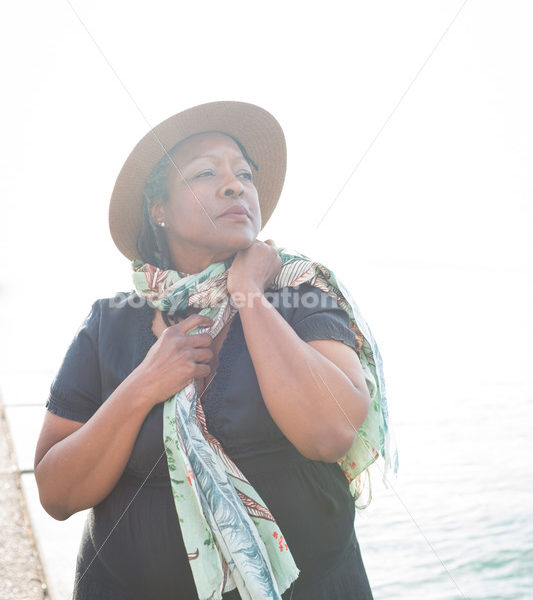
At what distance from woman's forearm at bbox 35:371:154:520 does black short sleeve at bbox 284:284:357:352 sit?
370 millimetres

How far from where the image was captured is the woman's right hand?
1.27 meters

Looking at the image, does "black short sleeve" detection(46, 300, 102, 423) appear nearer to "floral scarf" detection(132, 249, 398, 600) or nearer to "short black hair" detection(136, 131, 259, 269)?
"floral scarf" detection(132, 249, 398, 600)

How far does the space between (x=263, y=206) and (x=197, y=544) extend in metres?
1.14

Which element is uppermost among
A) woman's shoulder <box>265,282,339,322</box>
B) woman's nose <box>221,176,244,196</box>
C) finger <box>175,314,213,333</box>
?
woman's nose <box>221,176,244,196</box>

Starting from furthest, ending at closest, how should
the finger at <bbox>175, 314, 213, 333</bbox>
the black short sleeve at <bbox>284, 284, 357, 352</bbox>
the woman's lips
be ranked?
the woman's lips, the finger at <bbox>175, 314, 213, 333</bbox>, the black short sleeve at <bbox>284, 284, 357, 352</bbox>

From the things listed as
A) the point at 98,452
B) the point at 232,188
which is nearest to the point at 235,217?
the point at 232,188

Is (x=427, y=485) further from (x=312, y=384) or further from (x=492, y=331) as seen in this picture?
(x=492, y=331)

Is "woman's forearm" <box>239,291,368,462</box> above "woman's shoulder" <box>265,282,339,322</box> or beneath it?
beneath

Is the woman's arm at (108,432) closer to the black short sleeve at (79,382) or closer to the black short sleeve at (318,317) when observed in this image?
the black short sleeve at (79,382)

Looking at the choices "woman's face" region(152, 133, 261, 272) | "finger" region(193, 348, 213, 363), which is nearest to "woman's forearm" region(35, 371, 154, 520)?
"finger" region(193, 348, 213, 363)

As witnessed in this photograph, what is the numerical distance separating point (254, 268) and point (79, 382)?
0.49 meters

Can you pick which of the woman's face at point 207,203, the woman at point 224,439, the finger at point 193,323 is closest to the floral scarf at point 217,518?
the woman at point 224,439

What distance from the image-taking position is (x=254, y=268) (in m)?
1.42

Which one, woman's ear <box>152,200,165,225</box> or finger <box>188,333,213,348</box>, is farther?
woman's ear <box>152,200,165,225</box>
